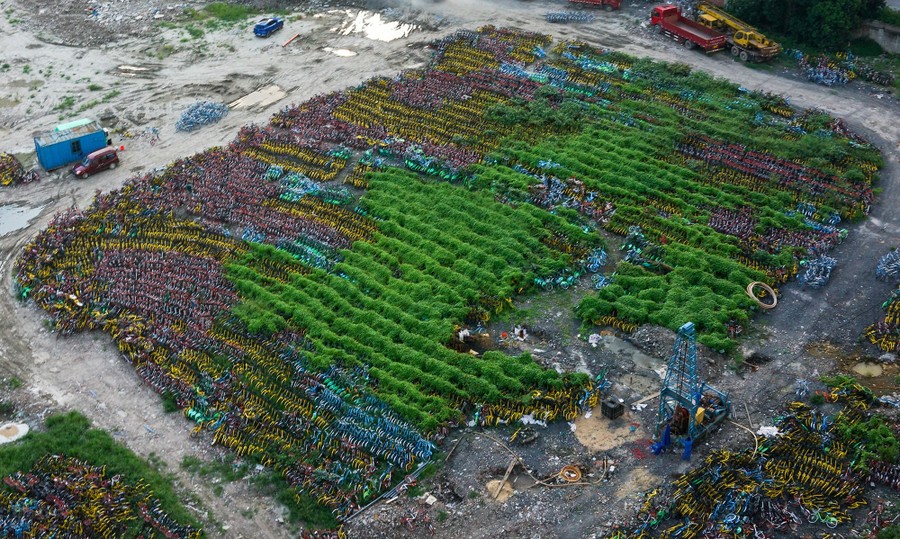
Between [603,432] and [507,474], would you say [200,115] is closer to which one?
[507,474]

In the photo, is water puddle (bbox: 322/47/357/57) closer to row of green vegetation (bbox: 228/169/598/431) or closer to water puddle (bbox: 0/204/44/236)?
row of green vegetation (bbox: 228/169/598/431)

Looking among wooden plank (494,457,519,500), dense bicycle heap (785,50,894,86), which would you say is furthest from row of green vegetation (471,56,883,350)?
wooden plank (494,457,519,500)

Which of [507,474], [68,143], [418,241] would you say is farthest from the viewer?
[68,143]

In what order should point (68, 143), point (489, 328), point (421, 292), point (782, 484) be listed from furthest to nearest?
point (68, 143), point (421, 292), point (489, 328), point (782, 484)

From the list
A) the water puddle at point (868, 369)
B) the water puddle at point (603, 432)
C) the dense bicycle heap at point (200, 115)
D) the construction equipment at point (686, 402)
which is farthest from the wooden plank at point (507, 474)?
the dense bicycle heap at point (200, 115)

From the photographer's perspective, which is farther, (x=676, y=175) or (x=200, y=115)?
(x=200, y=115)

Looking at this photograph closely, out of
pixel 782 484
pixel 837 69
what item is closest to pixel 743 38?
pixel 837 69
